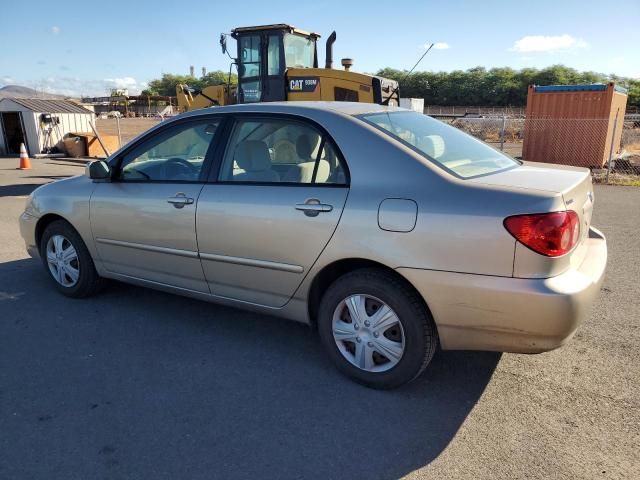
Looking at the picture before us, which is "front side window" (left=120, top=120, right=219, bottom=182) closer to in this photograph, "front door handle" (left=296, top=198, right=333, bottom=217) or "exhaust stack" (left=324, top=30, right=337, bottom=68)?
"front door handle" (left=296, top=198, right=333, bottom=217)

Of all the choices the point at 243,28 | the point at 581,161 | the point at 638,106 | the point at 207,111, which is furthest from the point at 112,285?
the point at 638,106

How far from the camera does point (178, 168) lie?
3.97 m

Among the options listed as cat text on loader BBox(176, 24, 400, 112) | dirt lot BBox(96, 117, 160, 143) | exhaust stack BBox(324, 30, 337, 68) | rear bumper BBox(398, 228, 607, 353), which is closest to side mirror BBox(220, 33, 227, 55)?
cat text on loader BBox(176, 24, 400, 112)

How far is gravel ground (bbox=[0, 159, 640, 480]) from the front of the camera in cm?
250

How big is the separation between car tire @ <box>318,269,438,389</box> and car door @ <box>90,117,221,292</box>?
44.5 inches

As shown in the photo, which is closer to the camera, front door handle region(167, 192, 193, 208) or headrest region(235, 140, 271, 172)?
headrest region(235, 140, 271, 172)

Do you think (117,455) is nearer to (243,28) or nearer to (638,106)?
(243,28)

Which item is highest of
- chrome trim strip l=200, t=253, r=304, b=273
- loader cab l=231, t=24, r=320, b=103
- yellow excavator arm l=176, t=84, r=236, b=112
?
loader cab l=231, t=24, r=320, b=103

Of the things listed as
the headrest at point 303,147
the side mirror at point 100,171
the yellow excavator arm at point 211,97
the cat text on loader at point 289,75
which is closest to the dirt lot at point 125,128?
the yellow excavator arm at point 211,97

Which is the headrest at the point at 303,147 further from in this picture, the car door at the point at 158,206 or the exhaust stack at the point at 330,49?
the exhaust stack at the point at 330,49

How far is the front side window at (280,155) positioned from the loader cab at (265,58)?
756 cm

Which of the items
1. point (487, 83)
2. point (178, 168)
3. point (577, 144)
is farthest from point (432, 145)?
point (487, 83)

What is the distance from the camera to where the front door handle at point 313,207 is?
122 inches

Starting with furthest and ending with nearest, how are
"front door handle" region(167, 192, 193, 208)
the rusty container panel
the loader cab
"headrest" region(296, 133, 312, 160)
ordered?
the rusty container panel, the loader cab, "front door handle" region(167, 192, 193, 208), "headrest" region(296, 133, 312, 160)
